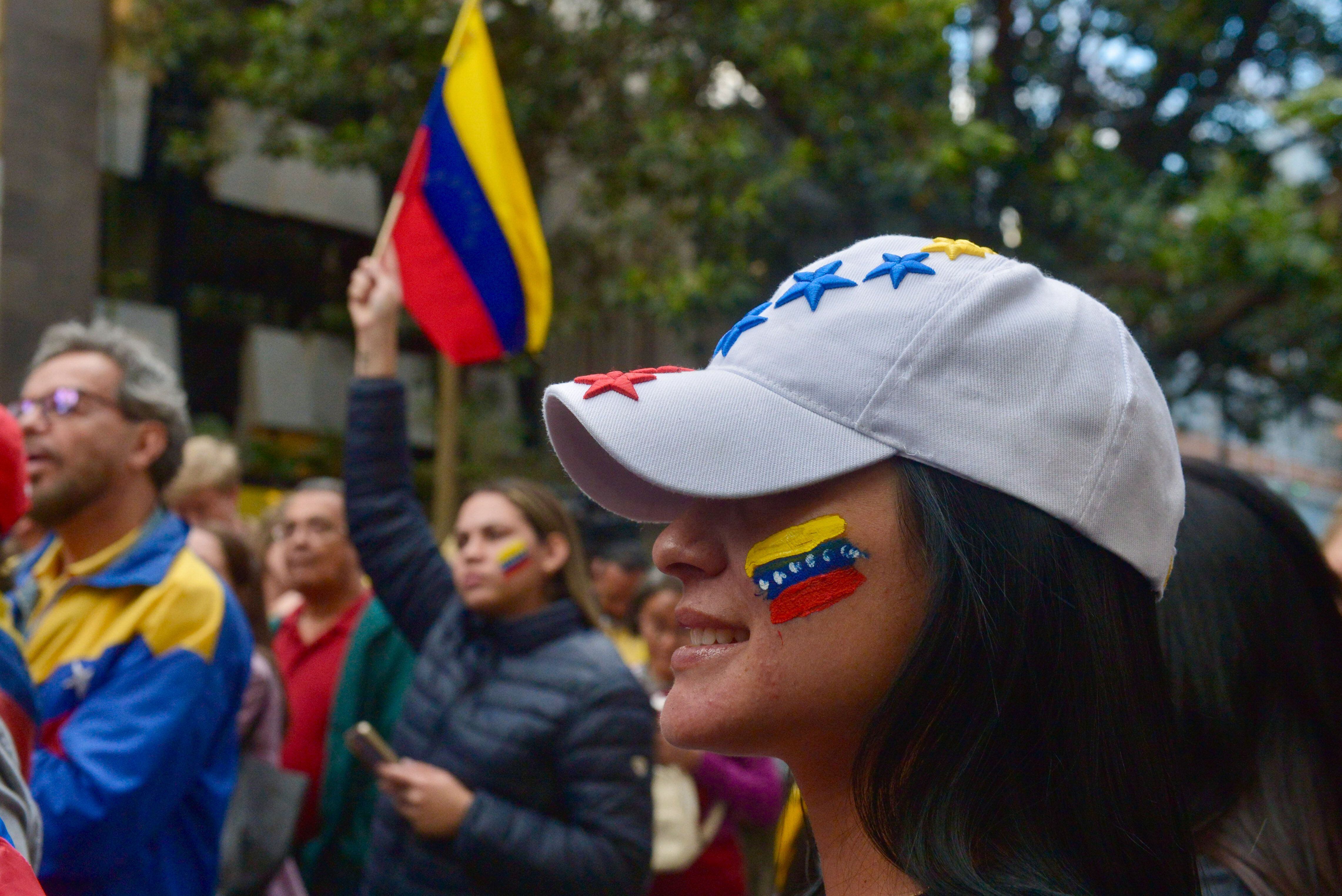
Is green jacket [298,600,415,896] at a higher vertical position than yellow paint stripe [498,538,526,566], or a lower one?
lower

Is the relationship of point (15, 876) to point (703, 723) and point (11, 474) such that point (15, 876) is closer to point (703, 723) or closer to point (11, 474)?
point (703, 723)

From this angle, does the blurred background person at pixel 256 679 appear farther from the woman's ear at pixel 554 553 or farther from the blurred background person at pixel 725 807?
the blurred background person at pixel 725 807

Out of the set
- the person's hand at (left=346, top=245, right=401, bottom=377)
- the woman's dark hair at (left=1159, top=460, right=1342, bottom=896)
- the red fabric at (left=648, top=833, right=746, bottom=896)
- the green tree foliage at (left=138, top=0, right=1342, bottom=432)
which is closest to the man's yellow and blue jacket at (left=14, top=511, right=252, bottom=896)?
the person's hand at (left=346, top=245, right=401, bottom=377)

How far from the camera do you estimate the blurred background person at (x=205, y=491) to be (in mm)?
5488

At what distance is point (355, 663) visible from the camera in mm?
4164

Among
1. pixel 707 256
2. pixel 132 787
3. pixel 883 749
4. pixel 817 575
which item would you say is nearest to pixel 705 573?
pixel 817 575

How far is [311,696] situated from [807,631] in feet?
12.0

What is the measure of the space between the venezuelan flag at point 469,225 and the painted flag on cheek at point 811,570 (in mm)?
2919

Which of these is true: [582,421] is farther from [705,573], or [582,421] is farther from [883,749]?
[883,749]

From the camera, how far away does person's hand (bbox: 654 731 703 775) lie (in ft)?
13.6

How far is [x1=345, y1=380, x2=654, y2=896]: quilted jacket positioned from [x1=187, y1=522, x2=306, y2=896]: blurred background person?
514mm

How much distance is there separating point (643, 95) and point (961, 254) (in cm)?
1063

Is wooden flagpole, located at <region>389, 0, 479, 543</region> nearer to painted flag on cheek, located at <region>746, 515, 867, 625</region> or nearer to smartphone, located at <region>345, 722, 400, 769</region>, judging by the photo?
smartphone, located at <region>345, 722, 400, 769</region>

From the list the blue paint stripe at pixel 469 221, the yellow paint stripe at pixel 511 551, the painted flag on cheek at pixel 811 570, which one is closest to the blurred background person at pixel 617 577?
the blue paint stripe at pixel 469 221
